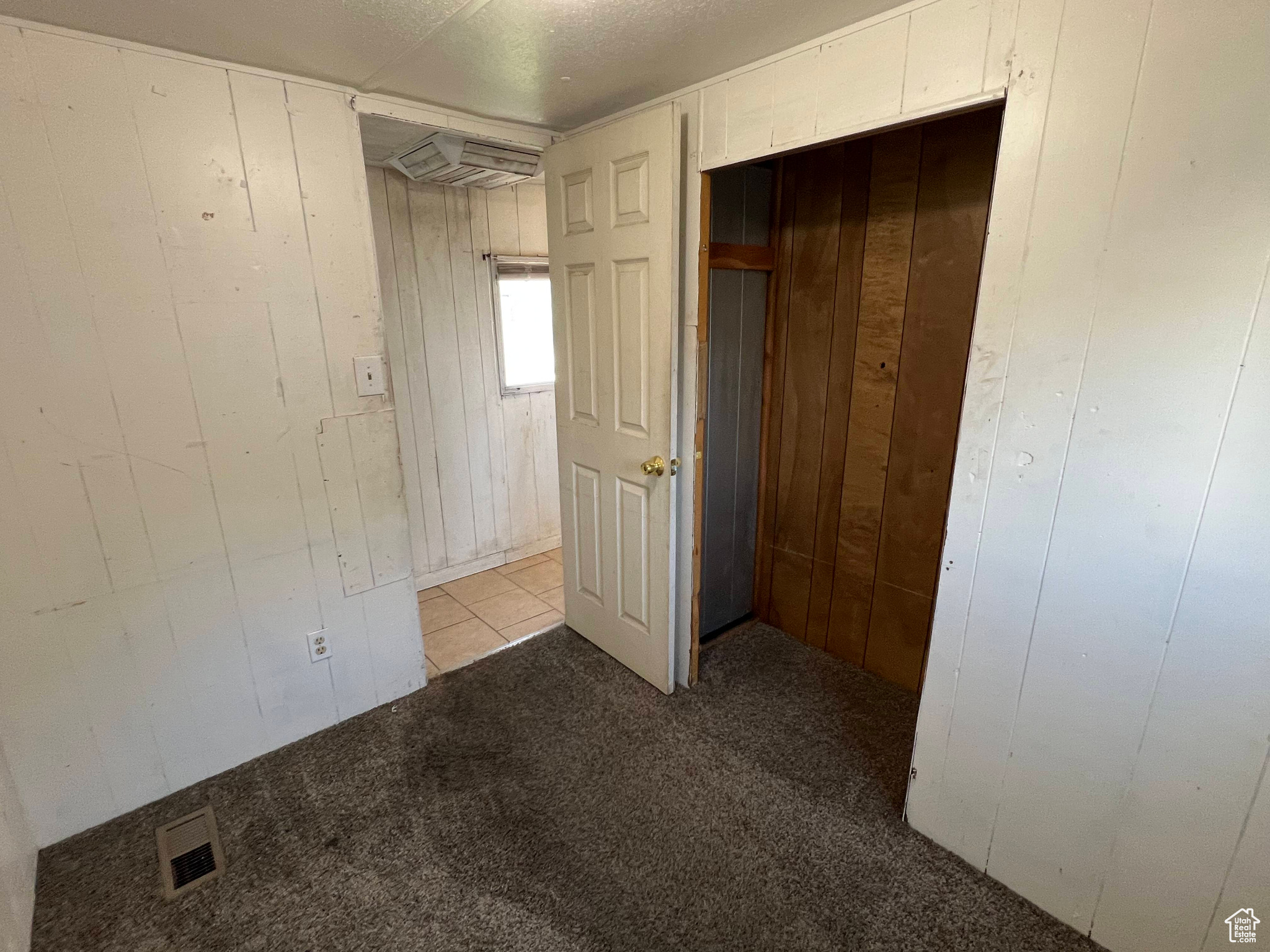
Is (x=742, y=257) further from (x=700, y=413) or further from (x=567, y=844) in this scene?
(x=567, y=844)

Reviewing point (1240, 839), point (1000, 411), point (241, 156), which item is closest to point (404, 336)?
point (241, 156)

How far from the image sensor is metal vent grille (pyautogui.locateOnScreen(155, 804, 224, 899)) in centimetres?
157

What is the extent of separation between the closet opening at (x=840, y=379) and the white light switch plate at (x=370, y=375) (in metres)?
1.11

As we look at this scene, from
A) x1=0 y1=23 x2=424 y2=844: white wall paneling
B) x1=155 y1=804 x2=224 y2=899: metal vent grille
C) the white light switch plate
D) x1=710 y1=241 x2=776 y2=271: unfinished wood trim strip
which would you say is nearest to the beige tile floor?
x1=0 y1=23 x2=424 y2=844: white wall paneling

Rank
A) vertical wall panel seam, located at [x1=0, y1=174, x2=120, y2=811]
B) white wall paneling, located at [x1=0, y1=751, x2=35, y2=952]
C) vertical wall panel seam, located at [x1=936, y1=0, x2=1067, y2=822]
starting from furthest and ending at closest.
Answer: vertical wall panel seam, located at [x1=0, y1=174, x2=120, y2=811] < white wall paneling, located at [x1=0, y1=751, x2=35, y2=952] < vertical wall panel seam, located at [x1=936, y1=0, x2=1067, y2=822]

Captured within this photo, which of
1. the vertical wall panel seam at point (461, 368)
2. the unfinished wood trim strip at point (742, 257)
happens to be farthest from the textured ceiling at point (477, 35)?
the vertical wall panel seam at point (461, 368)

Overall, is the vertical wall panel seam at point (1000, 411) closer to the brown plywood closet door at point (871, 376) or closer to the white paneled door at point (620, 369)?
the brown plywood closet door at point (871, 376)

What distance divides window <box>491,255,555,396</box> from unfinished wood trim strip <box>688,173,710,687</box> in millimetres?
1437

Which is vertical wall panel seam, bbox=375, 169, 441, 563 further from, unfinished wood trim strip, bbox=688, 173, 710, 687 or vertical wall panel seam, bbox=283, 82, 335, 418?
unfinished wood trim strip, bbox=688, 173, 710, 687

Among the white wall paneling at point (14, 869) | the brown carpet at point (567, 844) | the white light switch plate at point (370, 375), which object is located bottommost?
the brown carpet at point (567, 844)

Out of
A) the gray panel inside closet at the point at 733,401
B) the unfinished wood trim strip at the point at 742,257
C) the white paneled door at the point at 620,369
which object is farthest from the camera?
the gray panel inside closet at the point at 733,401

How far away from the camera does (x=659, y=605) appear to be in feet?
7.32

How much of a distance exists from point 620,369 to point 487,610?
1562mm

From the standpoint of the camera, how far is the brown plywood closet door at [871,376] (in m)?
1.94
